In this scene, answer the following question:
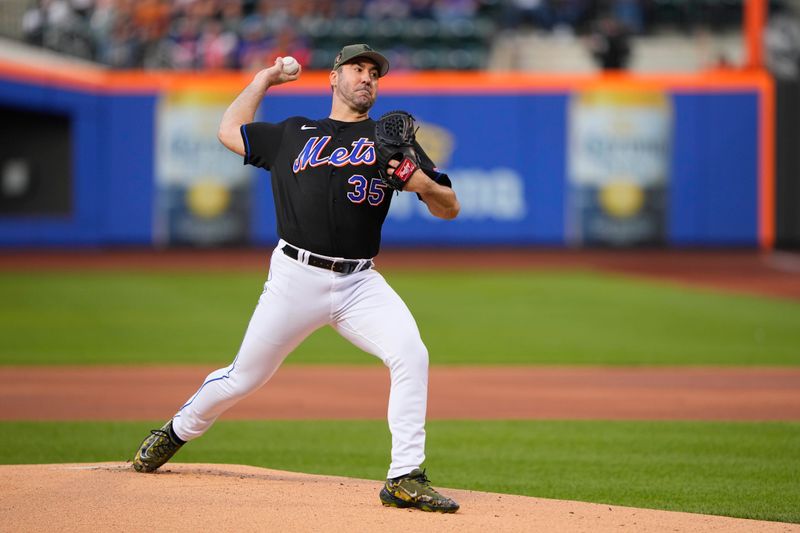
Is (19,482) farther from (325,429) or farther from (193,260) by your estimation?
(193,260)

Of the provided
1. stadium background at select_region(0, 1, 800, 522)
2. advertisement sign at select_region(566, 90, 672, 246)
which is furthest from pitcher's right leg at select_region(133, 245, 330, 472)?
advertisement sign at select_region(566, 90, 672, 246)

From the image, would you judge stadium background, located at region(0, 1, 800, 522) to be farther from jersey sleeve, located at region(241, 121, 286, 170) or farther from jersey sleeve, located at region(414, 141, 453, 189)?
jersey sleeve, located at region(414, 141, 453, 189)

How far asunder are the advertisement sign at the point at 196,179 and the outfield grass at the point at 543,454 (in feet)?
61.4

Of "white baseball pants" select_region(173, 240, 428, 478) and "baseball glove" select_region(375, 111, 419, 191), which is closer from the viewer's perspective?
"baseball glove" select_region(375, 111, 419, 191)

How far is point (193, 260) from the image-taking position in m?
25.5

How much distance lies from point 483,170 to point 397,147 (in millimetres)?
21791

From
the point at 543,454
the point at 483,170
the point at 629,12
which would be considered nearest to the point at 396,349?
the point at 543,454

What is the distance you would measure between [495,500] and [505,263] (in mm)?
19365

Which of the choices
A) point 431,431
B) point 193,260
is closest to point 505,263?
point 193,260

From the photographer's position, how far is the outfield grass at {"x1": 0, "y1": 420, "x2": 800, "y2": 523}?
637 centimetres

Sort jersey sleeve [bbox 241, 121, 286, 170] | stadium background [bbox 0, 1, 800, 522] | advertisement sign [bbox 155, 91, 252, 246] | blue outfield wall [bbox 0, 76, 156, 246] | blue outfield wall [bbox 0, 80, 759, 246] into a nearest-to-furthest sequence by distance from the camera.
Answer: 1. jersey sleeve [bbox 241, 121, 286, 170]
2. stadium background [bbox 0, 1, 800, 522]
3. blue outfield wall [bbox 0, 80, 759, 246]
4. advertisement sign [bbox 155, 91, 252, 246]
5. blue outfield wall [bbox 0, 76, 156, 246]

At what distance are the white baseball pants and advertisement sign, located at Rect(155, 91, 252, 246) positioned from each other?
2162 cm

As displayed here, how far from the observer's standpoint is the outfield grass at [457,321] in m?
12.8

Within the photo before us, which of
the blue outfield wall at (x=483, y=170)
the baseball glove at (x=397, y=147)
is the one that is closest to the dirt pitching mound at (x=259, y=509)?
the baseball glove at (x=397, y=147)
